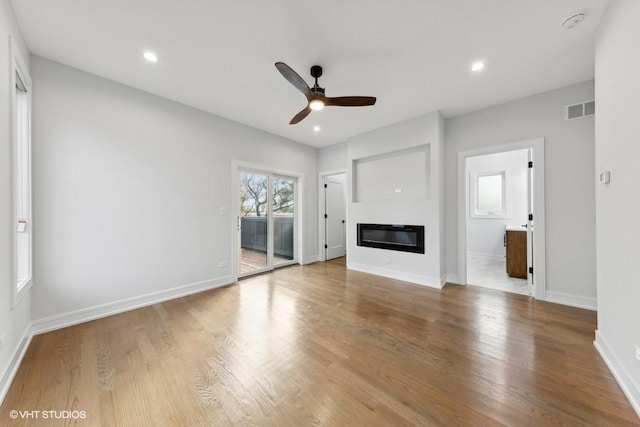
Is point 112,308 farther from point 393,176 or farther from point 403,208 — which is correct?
point 393,176

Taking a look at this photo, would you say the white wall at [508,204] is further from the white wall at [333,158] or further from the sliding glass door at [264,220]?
the sliding glass door at [264,220]

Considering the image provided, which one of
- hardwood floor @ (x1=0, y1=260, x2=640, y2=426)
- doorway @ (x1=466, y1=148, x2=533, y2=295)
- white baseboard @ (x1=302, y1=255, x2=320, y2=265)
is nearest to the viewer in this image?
hardwood floor @ (x1=0, y1=260, x2=640, y2=426)

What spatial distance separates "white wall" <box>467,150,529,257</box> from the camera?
16.7ft

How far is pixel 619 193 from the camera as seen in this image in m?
1.57

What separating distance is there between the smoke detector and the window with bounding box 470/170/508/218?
4089 mm

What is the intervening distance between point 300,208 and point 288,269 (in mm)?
1374

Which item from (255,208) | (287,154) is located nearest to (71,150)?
(255,208)

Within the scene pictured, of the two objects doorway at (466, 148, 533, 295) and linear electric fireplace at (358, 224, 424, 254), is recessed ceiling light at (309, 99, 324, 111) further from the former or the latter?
doorway at (466, 148, 533, 295)

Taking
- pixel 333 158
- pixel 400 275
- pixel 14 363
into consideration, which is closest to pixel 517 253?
pixel 400 275

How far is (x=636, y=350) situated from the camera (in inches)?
54.5

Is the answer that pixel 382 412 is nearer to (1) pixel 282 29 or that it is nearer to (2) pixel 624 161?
(2) pixel 624 161

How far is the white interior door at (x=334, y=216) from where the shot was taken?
5621 millimetres

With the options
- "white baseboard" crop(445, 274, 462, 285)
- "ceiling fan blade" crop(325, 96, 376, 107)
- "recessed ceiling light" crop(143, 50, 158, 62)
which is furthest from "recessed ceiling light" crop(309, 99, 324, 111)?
"white baseboard" crop(445, 274, 462, 285)

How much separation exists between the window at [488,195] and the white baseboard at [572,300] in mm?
2860
